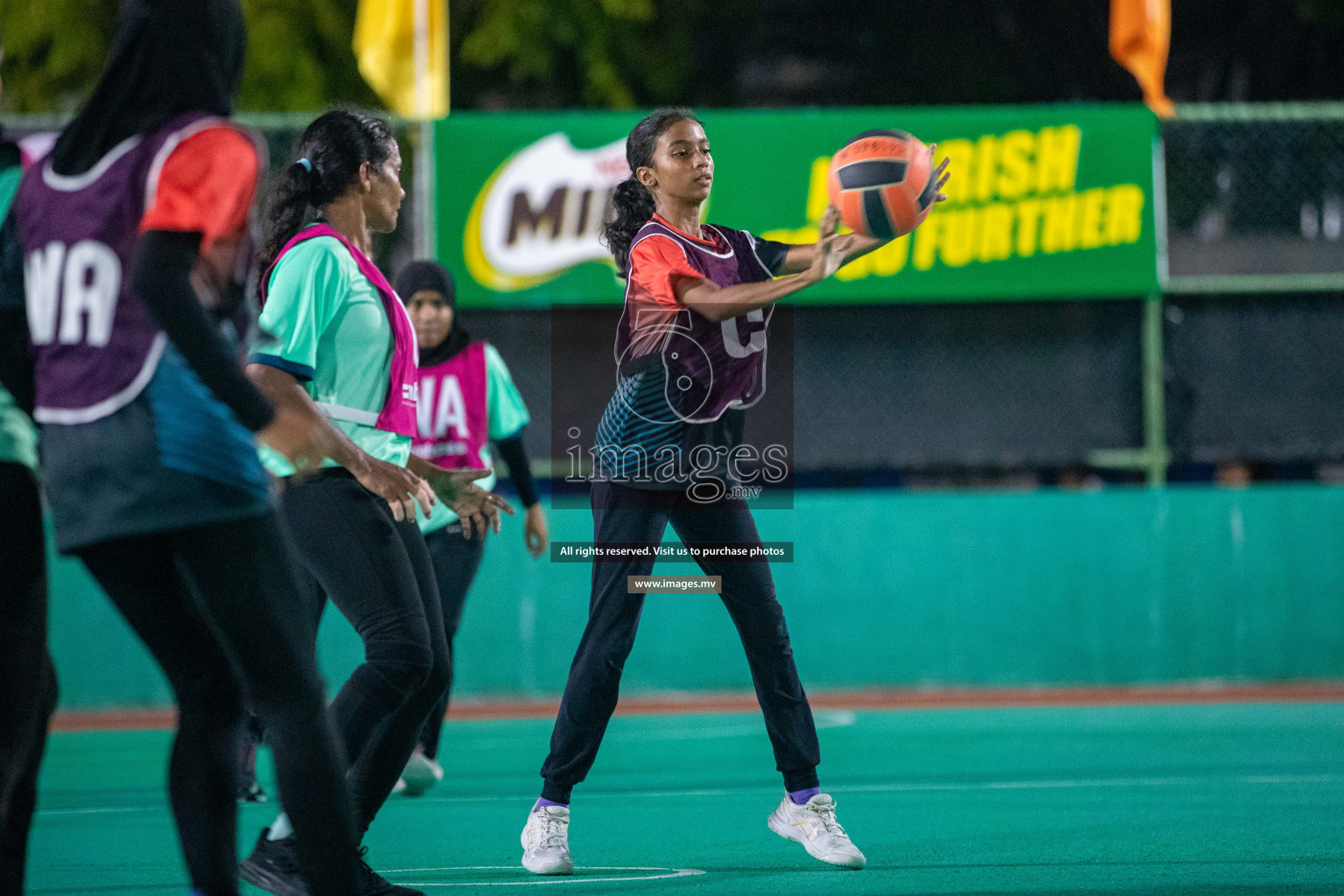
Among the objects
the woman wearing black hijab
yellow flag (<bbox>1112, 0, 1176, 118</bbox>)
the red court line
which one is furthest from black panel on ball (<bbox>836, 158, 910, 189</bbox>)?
yellow flag (<bbox>1112, 0, 1176, 118</bbox>)

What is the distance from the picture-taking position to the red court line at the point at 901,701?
31.5 ft

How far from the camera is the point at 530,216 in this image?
9977 millimetres

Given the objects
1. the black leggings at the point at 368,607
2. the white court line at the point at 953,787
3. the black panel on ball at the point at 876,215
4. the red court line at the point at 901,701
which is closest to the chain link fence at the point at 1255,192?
the red court line at the point at 901,701

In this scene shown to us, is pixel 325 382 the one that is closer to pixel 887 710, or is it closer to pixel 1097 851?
pixel 1097 851

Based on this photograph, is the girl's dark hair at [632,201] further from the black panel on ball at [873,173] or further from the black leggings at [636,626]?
the black leggings at [636,626]

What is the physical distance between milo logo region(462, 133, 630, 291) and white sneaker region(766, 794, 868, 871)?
5824 mm

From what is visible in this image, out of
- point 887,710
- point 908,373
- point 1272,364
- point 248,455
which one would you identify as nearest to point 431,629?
point 248,455

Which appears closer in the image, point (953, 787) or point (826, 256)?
point (826, 256)

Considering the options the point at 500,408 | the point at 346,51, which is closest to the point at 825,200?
the point at 500,408

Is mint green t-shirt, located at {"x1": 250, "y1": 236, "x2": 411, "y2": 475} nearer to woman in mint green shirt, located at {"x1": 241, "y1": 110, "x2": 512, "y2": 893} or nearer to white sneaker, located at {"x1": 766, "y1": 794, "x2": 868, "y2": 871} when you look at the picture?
woman in mint green shirt, located at {"x1": 241, "y1": 110, "x2": 512, "y2": 893}

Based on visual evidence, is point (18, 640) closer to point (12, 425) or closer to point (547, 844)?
point (12, 425)

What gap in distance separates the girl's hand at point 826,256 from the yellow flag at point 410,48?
6.13 meters

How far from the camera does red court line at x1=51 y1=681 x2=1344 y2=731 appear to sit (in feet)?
31.5

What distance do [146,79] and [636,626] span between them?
2.25 metres
